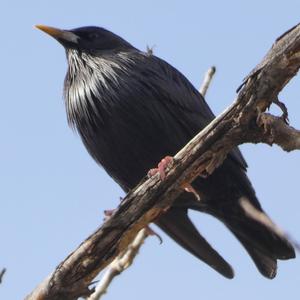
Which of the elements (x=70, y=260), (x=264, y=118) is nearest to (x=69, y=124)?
(x=70, y=260)

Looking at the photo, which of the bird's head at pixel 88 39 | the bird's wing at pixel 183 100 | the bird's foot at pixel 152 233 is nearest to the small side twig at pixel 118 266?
the bird's foot at pixel 152 233

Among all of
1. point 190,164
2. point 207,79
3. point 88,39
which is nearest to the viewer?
point 190,164

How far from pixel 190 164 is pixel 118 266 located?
3.22 ft

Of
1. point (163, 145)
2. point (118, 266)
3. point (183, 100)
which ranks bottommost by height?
point (118, 266)

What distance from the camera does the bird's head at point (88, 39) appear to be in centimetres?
639

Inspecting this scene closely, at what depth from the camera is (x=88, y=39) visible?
6.45 meters

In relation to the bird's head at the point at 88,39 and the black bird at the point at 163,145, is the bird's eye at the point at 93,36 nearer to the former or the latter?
the bird's head at the point at 88,39

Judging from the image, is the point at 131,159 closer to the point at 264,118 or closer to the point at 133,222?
the point at 133,222

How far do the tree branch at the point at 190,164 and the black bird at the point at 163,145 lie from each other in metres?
1.09

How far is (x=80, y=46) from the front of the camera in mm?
6395

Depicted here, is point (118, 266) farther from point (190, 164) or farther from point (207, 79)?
point (207, 79)

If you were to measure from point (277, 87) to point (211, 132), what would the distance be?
1.37ft

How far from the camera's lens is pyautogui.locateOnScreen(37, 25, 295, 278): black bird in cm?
533

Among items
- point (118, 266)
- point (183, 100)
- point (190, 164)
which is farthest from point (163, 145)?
point (190, 164)
